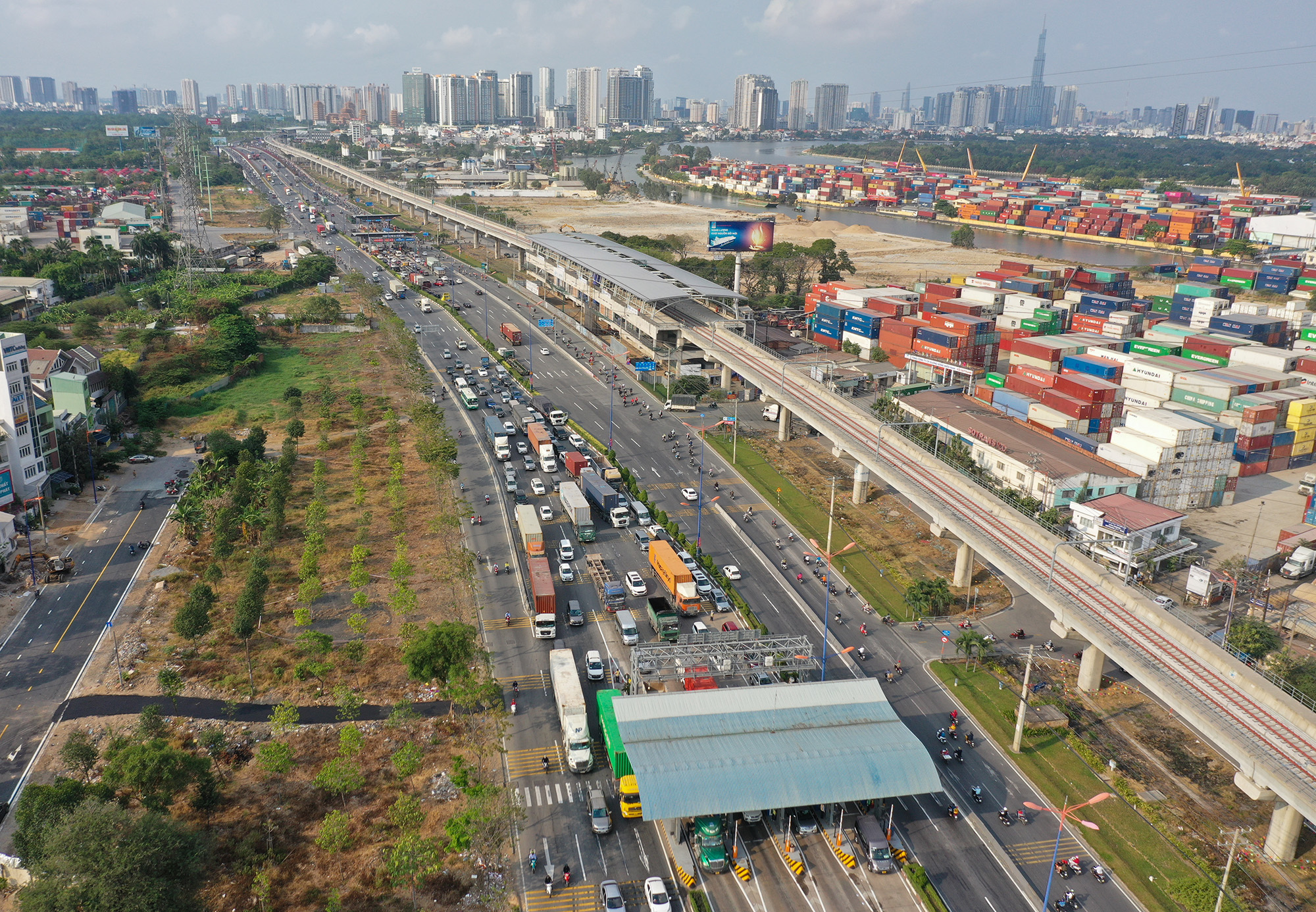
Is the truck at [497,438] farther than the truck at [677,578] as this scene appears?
Yes

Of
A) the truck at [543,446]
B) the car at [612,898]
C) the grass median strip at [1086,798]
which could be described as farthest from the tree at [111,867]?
the truck at [543,446]

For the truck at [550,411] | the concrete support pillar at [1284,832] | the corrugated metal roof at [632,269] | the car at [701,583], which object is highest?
the corrugated metal roof at [632,269]

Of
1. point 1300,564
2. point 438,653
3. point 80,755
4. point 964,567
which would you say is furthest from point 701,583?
point 1300,564

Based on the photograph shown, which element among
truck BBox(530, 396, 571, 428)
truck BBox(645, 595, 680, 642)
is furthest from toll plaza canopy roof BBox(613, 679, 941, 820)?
truck BBox(530, 396, 571, 428)

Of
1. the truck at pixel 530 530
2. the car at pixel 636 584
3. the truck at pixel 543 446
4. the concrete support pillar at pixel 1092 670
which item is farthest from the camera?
the truck at pixel 543 446

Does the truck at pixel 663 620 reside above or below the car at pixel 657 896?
above

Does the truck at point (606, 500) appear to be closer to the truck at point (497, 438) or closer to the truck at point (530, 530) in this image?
the truck at point (530, 530)

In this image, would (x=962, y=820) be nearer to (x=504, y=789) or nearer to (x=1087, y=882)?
(x=1087, y=882)

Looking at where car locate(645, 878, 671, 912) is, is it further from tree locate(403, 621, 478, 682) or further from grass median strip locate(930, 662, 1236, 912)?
grass median strip locate(930, 662, 1236, 912)
